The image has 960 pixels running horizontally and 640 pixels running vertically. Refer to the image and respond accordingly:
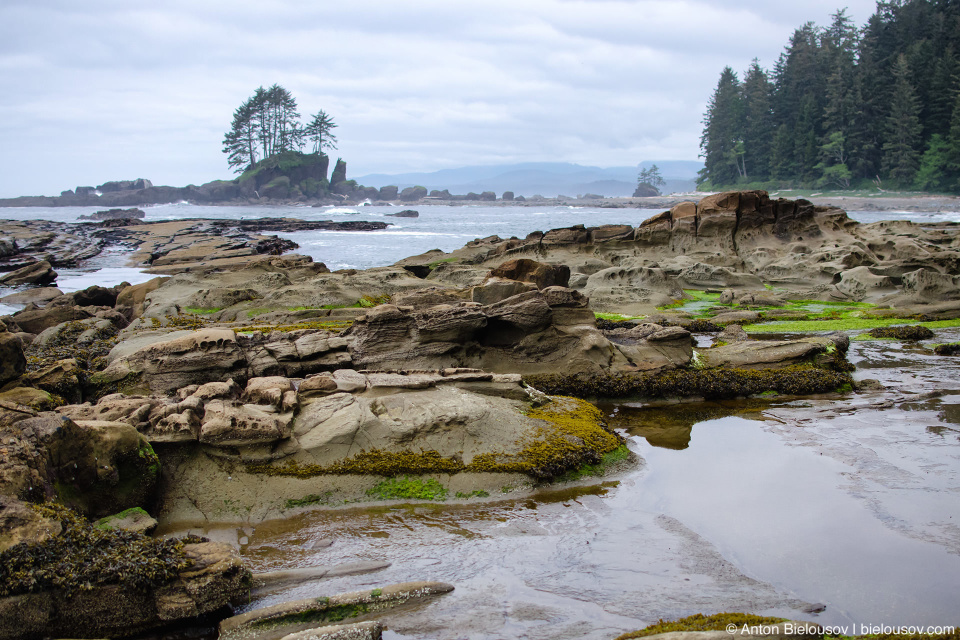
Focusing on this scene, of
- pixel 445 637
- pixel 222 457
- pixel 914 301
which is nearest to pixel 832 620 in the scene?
pixel 445 637

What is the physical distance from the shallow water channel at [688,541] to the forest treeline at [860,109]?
249ft

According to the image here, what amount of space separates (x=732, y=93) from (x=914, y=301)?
95.1 meters

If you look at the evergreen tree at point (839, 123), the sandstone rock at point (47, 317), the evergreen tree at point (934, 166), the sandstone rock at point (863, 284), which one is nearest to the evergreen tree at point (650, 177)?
the evergreen tree at point (839, 123)

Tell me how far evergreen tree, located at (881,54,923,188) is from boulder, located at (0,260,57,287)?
8208 cm

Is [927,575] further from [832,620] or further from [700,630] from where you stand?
[700,630]

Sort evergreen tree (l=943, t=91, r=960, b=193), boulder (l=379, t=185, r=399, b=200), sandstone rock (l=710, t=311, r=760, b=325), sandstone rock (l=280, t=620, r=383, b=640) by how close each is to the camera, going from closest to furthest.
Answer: sandstone rock (l=280, t=620, r=383, b=640) → sandstone rock (l=710, t=311, r=760, b=325) → evergreen tree (l=943, t=91, r=960, b=193) → boulder (l=379, t=185, r=399, b=200)

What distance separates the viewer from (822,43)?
302 feet

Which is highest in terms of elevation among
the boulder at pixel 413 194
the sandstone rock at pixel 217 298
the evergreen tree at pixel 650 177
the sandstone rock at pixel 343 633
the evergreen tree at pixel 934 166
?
the evergreen tree at pixel 650 177

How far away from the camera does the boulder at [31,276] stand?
27.9 m

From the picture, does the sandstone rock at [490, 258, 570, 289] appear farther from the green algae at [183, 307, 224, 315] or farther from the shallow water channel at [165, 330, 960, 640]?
the shallow water channel at [165, 330, 960, 640]

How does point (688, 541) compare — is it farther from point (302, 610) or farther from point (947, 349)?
point (947, 349)

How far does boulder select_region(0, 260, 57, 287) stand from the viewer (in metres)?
27.9

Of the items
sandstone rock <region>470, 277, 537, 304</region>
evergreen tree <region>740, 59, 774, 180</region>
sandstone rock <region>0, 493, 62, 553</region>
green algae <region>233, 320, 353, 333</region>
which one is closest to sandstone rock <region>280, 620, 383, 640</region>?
sandstone rock <region>0, 493, 62, 553</region>

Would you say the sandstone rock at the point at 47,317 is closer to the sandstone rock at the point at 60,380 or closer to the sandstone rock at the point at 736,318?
the sandstone rock at the point at 60,380
